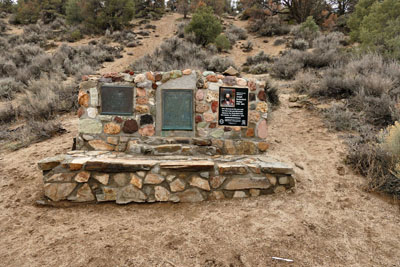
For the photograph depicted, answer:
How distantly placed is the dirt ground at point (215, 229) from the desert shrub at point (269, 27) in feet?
58.9

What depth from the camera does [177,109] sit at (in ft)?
13.3

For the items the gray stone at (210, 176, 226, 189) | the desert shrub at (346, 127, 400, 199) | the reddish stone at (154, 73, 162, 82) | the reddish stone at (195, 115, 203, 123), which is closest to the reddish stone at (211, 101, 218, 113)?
the reddish stone at (195, 115, 203, 123)

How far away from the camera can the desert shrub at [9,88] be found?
8828mm

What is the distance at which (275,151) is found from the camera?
4645 mm

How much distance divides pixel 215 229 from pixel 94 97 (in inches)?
114

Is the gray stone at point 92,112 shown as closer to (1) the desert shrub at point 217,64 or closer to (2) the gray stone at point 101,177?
(2) the gray stone at point 101,177

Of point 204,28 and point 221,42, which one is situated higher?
point 204,28

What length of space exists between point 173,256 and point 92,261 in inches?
29.4

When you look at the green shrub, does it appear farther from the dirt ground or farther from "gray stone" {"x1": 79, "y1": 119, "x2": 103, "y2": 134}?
the dirt ground

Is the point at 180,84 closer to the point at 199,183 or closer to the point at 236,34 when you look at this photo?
the point at 199,183

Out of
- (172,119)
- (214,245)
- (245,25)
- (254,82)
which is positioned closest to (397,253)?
(214,245)

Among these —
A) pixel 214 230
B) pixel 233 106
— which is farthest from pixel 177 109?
pixel 214 230

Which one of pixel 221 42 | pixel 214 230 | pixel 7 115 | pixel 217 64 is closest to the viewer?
pixel 214 230

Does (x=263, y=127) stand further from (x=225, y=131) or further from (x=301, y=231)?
(x=301, y=231)
